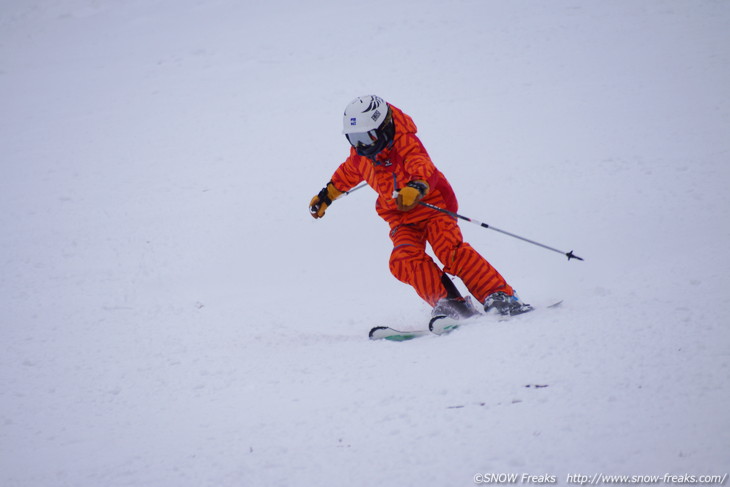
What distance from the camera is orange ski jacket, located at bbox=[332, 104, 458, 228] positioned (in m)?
4.02

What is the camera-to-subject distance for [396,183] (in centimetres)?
409

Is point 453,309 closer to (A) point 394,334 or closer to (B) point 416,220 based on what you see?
(A) point 394,334

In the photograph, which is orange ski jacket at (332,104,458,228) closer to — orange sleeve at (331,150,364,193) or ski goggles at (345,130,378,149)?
orange sleeve at (331,150,364,193)

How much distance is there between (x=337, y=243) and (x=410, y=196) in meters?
2.80

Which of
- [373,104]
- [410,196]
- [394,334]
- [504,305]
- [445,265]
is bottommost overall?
[394,334]

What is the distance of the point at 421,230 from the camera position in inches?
168

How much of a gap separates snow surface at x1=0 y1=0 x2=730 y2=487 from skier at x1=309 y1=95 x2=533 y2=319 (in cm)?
51

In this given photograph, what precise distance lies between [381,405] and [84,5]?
A: 15.7 metres

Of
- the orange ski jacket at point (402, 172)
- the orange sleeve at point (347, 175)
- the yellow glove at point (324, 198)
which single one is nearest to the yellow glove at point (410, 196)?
the orange ski jacket at point (402, 172)

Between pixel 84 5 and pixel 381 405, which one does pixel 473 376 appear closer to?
pixel 381 405

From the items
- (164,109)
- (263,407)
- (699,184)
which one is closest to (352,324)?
(263,407)

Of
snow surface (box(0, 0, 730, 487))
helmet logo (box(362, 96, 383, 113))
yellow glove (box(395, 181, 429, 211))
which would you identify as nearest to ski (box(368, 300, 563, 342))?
snow surface (box(0, 0, 730, 487))

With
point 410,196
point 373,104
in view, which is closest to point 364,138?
point 373,104

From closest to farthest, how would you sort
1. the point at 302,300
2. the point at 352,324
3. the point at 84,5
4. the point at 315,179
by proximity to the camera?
1. the point at 352,324
2. the point at 302,300
3. the point at 315,179
4. the point at 84,5
